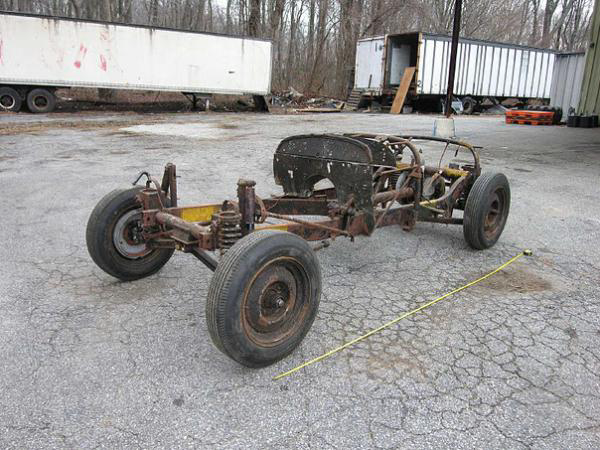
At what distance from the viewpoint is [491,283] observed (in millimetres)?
4379

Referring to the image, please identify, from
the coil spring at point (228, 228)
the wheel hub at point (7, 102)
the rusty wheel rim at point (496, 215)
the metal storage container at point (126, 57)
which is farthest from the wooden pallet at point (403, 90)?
the coil spring at point (228, 228)

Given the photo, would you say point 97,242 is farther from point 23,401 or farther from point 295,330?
point 295,330

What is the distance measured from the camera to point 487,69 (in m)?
27.2

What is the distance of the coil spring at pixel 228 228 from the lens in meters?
3.20

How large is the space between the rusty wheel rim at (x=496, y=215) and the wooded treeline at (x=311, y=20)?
27.5 m

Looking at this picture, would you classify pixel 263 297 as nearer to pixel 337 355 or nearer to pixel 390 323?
pixel 337 355

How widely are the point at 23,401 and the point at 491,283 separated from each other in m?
3.57

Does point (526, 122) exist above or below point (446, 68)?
below

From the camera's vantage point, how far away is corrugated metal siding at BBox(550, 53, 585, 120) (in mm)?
23000

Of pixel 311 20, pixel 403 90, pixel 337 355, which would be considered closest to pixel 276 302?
pixel 337 355

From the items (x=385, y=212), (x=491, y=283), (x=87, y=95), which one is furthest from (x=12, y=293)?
(x=87, y=95)

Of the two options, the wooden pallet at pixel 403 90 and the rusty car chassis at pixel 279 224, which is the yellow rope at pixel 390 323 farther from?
the wooden pallet at pixel 403 90

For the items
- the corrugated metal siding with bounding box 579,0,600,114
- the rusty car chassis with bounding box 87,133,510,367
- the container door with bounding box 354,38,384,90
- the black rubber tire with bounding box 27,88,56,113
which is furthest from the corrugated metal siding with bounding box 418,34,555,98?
the rusty car chassis with bounding box 87,133,510,367

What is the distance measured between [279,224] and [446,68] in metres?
23.8
